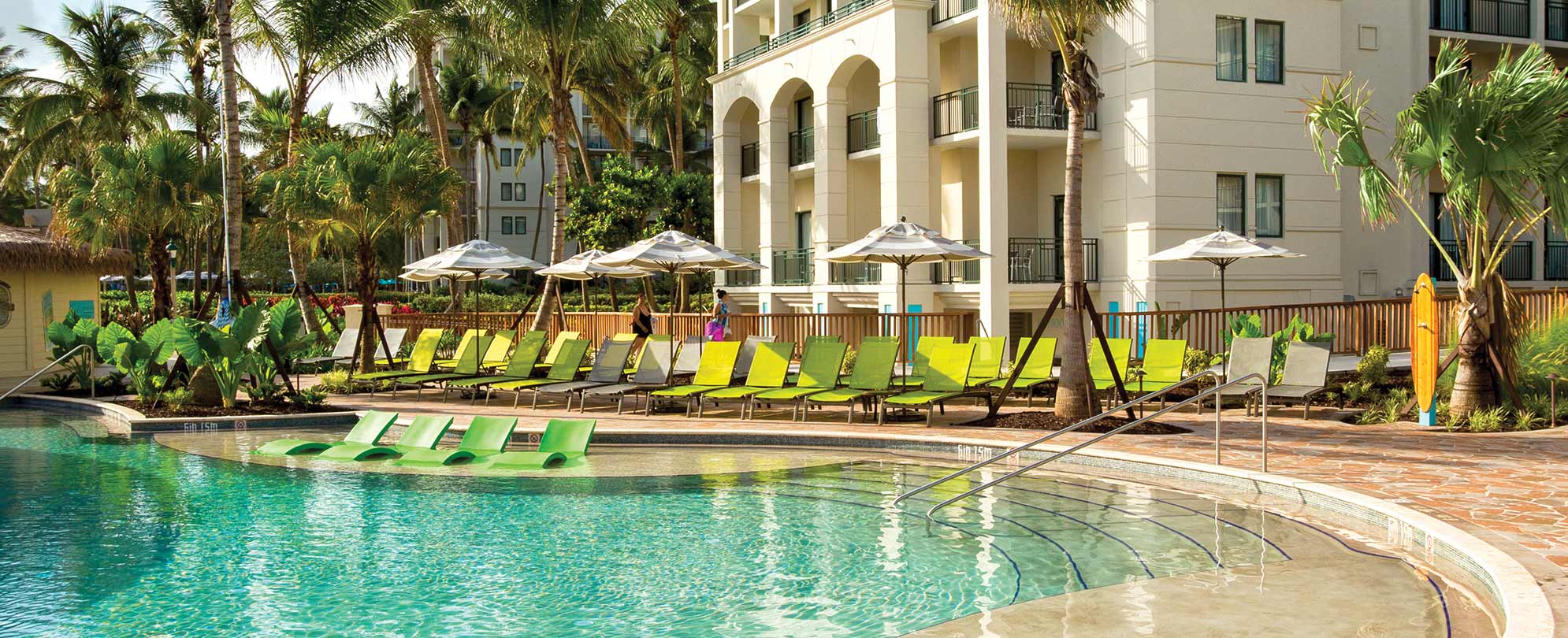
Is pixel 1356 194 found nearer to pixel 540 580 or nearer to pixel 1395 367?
pixel 1395 367

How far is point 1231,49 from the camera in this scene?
2448cm

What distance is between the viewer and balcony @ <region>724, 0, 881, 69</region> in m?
27.5

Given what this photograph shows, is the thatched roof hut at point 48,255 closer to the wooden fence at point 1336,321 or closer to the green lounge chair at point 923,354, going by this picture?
the green lounge chair at point 923,354

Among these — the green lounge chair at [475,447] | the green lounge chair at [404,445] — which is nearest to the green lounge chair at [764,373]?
the green lounge chair at [475,447]

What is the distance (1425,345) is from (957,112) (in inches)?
555

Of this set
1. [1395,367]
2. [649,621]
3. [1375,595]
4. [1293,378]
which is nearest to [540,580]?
[649,621]

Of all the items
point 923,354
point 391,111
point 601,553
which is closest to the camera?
point 601,553

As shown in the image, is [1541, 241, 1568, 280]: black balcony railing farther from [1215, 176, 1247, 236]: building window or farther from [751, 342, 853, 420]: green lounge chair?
[751, 342, 853, 420]: green lounge chair

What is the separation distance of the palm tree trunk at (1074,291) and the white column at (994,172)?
1020 centimetres

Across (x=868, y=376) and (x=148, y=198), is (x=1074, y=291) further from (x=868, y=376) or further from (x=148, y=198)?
(x=148, y=198)

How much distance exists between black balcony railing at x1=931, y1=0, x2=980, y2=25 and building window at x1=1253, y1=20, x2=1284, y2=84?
5.91 metres

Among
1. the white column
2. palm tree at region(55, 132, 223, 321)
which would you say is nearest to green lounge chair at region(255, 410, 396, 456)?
palm tree at region(55, 132, 223, 321)

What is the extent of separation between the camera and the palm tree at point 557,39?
976 inches

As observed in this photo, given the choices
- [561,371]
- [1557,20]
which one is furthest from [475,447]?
[1557,20]
